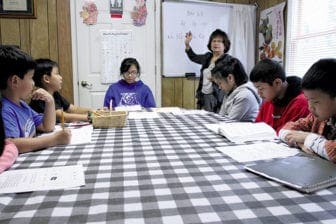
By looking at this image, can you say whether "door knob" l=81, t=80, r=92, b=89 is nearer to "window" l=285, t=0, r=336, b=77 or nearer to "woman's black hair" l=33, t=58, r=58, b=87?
"woman's black hair" l=33, t=58, r=58, b=87

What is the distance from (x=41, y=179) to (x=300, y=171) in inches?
28.1

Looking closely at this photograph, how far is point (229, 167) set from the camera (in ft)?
3.16

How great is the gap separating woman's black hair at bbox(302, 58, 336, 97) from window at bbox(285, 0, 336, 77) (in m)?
1.66

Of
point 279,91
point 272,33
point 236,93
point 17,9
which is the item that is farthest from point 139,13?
point 279,91

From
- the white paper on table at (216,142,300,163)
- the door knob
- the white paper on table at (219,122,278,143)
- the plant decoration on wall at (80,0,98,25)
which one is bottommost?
the white paper on table at (216,142,300,163)

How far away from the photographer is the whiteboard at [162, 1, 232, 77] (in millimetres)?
3473

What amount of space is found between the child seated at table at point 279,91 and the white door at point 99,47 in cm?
197

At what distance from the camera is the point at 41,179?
86 centimetres

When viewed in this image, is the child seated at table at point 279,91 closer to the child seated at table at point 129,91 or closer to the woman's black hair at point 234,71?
the woman's black hair at point 234,71

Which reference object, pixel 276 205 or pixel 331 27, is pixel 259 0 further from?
pixel 276 205

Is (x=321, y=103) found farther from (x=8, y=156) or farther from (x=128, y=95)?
(x=128, y=95)

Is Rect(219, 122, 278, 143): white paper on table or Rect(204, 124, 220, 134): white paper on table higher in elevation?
Rect(219, 122, 278, 143): white paper on table

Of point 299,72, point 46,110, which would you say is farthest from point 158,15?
point 46,110

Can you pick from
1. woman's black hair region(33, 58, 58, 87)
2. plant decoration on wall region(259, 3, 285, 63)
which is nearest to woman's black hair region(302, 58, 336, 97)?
woman's black hair region(33, 58, 58, 87)
